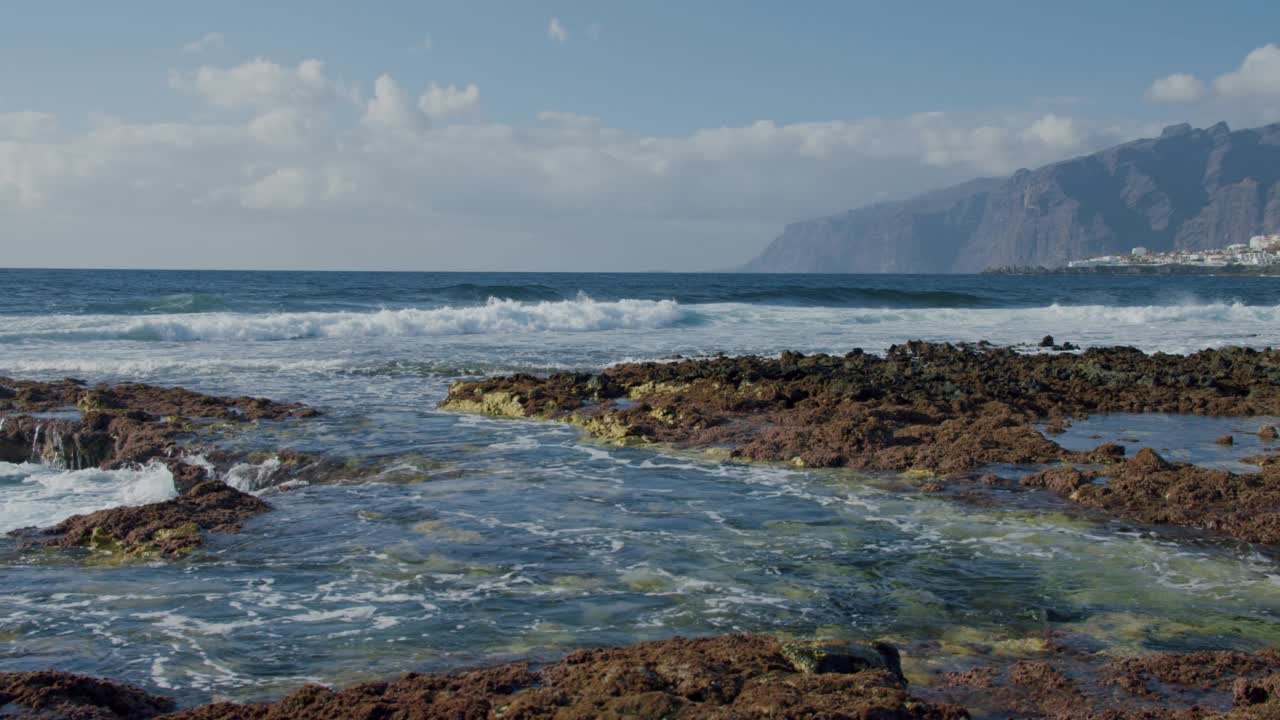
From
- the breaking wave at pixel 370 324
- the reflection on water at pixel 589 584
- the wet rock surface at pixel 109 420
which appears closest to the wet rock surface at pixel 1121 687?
the reflection on water at pixel 589 584

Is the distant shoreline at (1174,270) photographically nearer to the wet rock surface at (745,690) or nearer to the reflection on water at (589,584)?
the reflection on water at (589,584)

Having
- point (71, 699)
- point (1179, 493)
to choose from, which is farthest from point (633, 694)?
point (1179, 493)

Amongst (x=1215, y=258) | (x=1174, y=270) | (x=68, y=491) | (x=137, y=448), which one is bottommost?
(x=68, y=491)

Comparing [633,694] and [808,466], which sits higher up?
[633,694]

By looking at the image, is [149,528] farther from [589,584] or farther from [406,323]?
[406,323]

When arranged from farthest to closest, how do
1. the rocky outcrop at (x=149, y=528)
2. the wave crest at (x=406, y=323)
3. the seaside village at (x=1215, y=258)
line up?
the seaside village at (x=1215, y=258) → the wave crest at (x=406, y=323) → the rocky outcrop at (x=149, y=528)

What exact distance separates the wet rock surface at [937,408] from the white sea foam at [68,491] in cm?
532

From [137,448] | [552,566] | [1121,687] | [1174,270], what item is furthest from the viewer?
[1174,270]

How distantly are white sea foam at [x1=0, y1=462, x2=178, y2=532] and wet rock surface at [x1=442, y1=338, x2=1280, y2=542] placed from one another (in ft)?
17.4

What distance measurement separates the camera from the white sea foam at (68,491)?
9.62m

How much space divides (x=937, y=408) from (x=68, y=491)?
11145 millimetres

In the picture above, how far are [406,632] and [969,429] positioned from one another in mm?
8427

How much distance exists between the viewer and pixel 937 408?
14086 mm

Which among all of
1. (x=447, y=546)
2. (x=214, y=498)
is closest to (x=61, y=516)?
(x=214, y=498)
